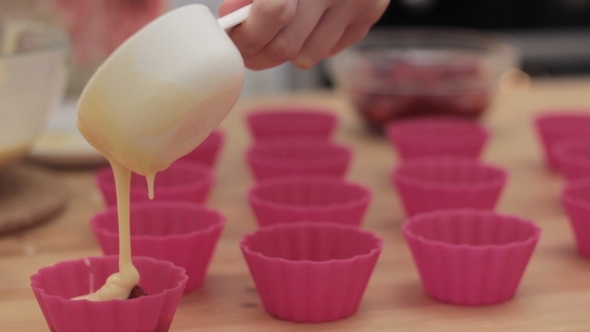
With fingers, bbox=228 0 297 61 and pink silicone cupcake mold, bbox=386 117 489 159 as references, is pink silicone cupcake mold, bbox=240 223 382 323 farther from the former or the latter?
pink silicone cupcake mold, bbox=386 117 489 159

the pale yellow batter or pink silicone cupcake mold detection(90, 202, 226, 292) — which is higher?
the pale yellow batter

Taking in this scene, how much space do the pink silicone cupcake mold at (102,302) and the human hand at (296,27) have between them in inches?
9.8

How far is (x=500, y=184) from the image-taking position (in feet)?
4.21

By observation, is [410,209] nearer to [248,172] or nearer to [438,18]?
[248,172]

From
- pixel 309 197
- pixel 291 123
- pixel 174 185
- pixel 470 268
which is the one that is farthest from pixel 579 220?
pixel 291 123

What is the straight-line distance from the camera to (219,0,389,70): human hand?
2.97ft

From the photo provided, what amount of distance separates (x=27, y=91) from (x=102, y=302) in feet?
1.72

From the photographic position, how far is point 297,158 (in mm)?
1544

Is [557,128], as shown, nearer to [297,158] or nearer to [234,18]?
[297,158]

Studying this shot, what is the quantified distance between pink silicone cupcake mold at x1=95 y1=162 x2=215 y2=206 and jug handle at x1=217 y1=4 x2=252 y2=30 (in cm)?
41

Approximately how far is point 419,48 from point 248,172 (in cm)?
67

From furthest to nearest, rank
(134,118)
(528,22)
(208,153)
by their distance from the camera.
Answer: (528,22) < (208,153) < (134,118)

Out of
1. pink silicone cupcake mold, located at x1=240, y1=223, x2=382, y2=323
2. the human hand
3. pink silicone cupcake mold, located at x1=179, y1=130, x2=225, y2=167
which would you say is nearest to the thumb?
the human hand

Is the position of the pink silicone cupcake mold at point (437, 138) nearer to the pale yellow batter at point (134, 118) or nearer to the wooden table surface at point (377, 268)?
the wooden table surface at point (377, 268)
